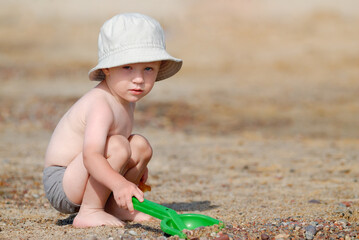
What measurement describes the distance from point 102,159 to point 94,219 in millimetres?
351

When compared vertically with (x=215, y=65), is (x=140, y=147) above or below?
below

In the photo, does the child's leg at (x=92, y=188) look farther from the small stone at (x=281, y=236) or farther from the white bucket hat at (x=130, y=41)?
the small stone at (x=281, y=236)

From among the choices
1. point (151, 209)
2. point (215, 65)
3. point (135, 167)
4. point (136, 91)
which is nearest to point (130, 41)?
point (136, 91)

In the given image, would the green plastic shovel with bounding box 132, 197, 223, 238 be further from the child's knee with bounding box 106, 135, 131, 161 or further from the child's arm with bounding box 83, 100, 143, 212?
the child's knee with bounding box 106, 135, 131, 161

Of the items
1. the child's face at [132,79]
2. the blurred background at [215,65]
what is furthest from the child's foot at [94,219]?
the blurred background at [215,65]

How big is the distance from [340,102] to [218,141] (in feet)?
13.1

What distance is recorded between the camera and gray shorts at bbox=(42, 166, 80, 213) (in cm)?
282

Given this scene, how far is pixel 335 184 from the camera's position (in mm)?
4219

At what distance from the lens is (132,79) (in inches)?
106

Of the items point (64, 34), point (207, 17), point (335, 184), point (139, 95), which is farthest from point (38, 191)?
point (207, 17)

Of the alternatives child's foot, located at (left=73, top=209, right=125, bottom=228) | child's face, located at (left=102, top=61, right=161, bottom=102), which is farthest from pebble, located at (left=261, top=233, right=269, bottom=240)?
child's face, located at (left=102, top=61, right=161, bottom=102)

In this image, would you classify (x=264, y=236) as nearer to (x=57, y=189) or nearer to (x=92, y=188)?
(x=92, y=188)

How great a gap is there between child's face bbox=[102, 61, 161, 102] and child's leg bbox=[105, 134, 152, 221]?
276 mm

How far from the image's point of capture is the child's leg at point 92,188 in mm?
2678
